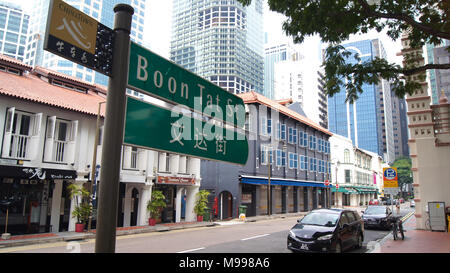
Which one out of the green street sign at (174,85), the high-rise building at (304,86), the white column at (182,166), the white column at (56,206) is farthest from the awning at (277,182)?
the high-rise building at (304,86)

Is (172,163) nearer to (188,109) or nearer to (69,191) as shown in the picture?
(69,191)

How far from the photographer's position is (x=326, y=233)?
10.8 m

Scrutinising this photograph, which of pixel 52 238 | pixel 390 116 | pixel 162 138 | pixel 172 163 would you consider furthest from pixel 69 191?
pixel 390 116

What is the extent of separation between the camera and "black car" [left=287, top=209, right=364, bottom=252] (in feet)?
34.8

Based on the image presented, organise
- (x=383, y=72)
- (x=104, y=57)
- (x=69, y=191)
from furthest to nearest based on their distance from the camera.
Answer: (x=69, y=191) < (x=383, y=72) < (x=104, y=57)

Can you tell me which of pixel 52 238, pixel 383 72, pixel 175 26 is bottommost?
pixel 52 238

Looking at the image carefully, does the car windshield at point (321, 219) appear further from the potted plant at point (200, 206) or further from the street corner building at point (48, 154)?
the potted plant at point (200, 206)

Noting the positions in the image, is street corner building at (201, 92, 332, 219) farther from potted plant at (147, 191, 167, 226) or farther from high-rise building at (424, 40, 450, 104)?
high-rise building at (424, 40, 450, 104)

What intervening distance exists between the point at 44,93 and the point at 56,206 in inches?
255

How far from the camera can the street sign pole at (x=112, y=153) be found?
2395 mm

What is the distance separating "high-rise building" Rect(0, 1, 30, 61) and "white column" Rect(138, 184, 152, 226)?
130010 mm

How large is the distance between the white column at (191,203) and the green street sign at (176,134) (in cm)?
2328

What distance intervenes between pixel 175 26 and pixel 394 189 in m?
168

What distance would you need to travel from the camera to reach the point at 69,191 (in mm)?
19141
